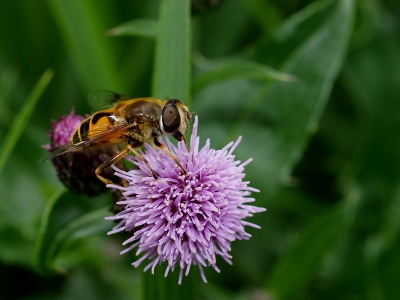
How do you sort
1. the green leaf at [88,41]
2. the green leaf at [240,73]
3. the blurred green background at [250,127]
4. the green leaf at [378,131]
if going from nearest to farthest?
the green leaf at [240,73], the blurred green background at [250,127], the green leaf at [88,41], the green leaf at [378,131]

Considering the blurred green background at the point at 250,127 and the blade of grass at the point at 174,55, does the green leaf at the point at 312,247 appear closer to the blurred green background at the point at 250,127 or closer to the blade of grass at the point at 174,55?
the blurred green background at the point at 250,127

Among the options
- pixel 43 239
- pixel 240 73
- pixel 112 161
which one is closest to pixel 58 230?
pixel 43 239

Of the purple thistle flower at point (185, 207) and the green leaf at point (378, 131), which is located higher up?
the green leaf at point (378, 131)

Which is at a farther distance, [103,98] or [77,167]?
[103,98]

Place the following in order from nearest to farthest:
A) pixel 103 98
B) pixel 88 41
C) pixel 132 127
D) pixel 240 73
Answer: pixel 132 127 → pixel 103 98 → pixel 240 73 → pixel 88 41

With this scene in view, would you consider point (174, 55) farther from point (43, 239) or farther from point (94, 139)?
point (43, 239)

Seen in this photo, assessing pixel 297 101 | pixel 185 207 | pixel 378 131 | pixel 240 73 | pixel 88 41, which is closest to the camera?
pixel 185 207

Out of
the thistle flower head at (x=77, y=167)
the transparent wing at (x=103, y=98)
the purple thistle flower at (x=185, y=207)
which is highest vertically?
the transparent wing at (x=103, y=98)

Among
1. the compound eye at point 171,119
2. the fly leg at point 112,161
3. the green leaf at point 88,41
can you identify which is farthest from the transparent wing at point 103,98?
the green leaf at point 88,41

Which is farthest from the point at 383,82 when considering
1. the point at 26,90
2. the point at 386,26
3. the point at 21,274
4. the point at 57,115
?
the point at 21,274
